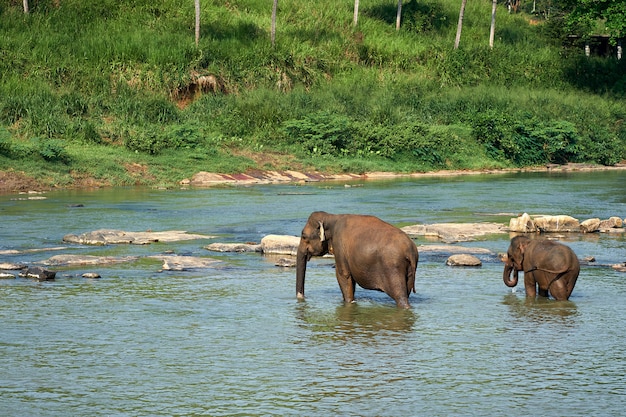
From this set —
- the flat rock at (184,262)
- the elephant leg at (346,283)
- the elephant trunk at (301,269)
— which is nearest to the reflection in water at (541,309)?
the elephant leg at (346,283)

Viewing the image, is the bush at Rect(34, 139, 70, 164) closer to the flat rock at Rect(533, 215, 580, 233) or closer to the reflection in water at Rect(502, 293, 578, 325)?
the flat rock at Rect(533, 215, 580, 233)

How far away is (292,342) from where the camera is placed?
11086 mm

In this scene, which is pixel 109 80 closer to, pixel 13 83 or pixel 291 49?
pixel 13 83

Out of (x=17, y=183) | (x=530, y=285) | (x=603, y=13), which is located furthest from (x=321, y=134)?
(x=530, y=285)

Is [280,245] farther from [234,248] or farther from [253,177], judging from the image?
[253,177]

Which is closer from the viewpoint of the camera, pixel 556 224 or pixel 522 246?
pixel 522 246

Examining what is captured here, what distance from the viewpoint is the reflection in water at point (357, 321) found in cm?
1147

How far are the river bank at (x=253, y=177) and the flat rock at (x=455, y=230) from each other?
13.0 metres

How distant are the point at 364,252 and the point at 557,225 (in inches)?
380

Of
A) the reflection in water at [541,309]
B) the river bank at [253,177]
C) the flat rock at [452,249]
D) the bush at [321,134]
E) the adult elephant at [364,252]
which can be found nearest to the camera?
the reflection in water at [541,309]

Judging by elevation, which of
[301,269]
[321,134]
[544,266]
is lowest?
[301,269]

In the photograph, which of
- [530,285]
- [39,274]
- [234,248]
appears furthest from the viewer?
[234,248]

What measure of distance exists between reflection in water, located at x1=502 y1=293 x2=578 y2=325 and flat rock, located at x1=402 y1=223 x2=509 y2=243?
600cm

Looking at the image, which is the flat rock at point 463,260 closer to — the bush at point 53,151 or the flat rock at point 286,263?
the flat rock at point 286,263
